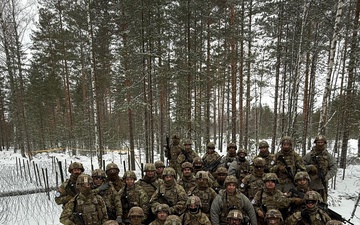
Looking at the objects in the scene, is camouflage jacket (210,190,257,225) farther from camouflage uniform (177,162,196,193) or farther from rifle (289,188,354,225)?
camouflage uniform (177,162,196,193)

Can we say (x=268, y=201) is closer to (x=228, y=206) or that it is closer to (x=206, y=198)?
(x=228, y=206)

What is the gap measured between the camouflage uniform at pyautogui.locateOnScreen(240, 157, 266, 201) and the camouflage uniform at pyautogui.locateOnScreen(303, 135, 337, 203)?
152 cm

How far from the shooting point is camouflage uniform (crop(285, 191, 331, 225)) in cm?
454

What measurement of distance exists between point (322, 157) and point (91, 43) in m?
13.0

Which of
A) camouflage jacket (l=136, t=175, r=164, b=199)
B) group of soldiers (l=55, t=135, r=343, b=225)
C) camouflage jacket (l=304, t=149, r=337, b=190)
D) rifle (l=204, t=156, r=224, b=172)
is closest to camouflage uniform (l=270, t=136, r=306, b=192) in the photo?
group of soldiers (l=55, t=135, r=343, b=225)

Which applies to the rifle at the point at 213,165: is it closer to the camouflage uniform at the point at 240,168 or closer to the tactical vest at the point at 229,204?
the camouflage uniform at the point at 240,168

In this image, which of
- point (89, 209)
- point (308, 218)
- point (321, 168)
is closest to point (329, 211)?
point (308, 218)

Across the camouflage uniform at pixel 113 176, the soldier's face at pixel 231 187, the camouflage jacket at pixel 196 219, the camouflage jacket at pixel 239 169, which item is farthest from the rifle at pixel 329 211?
the camouflage uniform at pixel 113 176

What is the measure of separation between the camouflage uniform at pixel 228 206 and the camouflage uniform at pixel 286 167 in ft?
5.00

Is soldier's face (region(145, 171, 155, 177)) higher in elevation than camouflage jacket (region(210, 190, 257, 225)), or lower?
higher

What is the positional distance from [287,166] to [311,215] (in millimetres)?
1565

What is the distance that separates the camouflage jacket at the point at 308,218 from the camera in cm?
453

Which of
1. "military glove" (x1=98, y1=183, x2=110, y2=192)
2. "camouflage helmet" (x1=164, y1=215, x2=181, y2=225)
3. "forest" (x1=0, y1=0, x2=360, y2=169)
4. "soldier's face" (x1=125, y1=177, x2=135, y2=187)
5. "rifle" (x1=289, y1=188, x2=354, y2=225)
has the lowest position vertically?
"rifle" (x1=289, y1=188, x2=354, y2=225)

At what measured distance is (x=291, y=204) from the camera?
208 inches
